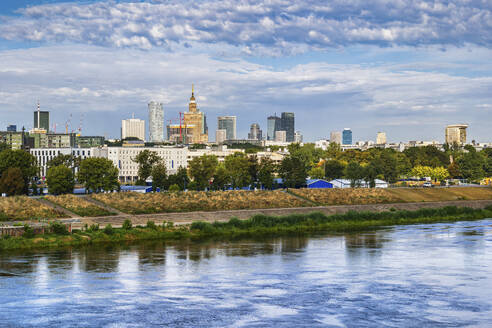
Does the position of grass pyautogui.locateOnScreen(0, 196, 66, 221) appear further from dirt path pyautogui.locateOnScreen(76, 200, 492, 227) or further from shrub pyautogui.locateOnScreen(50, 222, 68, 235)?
shrub pyautogui.locateOnScreen(50, 222, 68, 235)

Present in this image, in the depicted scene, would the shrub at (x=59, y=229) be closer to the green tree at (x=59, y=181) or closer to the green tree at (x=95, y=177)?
the green tree at (x=59, y=181)

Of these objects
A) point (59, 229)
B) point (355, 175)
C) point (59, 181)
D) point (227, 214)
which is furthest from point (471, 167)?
point (59, 229)

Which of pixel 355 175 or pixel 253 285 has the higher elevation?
pixel 355 175

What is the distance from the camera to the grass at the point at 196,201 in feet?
259

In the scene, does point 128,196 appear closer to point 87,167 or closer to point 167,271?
point 87,167

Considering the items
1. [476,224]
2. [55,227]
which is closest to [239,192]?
[476,224]

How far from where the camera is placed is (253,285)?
4091 centimetres

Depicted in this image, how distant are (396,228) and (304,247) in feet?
67.8

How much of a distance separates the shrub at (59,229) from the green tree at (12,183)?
1193 inches

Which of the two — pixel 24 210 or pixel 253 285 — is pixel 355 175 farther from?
pixel 253 285

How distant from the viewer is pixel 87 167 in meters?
97.3

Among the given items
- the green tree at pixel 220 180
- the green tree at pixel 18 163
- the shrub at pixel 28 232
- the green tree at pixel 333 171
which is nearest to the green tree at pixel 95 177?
the green tree at pixel 18 163

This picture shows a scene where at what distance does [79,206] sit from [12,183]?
18.3 meters

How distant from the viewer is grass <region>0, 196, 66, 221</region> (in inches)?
2655
